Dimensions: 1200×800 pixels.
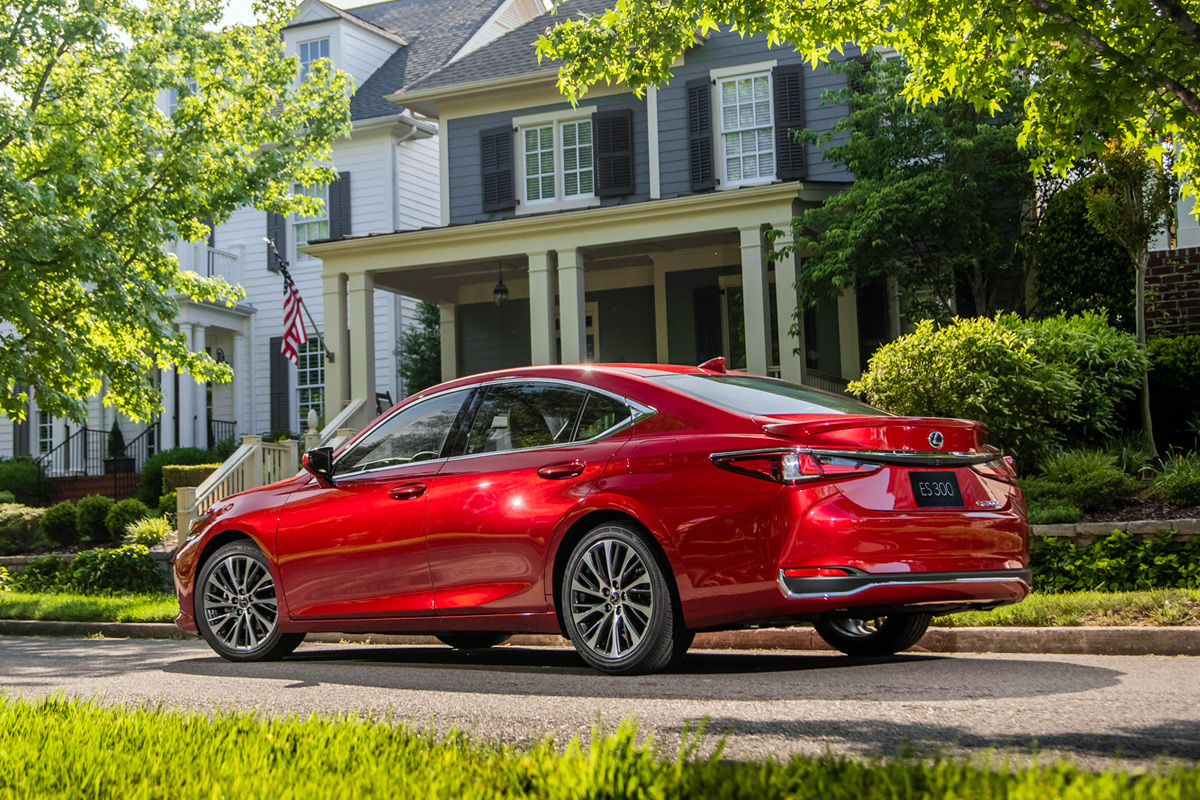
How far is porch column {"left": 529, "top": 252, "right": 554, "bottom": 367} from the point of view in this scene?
18.1 metres

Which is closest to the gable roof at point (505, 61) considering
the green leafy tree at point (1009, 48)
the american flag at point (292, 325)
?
the american flag at point (292, 325)

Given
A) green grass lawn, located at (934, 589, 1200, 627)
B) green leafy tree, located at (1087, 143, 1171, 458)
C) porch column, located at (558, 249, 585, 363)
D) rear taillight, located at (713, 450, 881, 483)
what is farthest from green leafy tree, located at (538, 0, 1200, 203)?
porch column, located at (558, 249, 585, 363)

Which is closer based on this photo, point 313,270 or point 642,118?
point 642,118

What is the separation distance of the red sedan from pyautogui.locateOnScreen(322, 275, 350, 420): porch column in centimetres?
1174

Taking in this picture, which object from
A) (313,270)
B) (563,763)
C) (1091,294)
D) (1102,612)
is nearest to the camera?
(563,763)

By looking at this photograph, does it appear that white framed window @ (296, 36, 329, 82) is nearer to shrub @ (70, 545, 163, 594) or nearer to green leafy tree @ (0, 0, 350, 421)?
green leafy tree @ (0, 0, 350, 421)

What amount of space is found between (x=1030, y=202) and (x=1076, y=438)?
6.06m

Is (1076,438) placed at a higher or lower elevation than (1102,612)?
higher

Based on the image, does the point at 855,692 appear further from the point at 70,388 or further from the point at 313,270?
the point at 313,270

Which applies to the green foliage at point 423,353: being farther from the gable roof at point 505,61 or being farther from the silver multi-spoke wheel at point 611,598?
the silver multi-spoke wheel at point 611,598

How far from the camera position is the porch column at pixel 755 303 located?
16.6 meters

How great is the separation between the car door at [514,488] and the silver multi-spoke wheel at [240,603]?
1502 mm

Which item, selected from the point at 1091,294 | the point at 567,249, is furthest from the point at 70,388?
the point at 1091,294

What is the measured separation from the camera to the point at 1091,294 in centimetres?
1542
